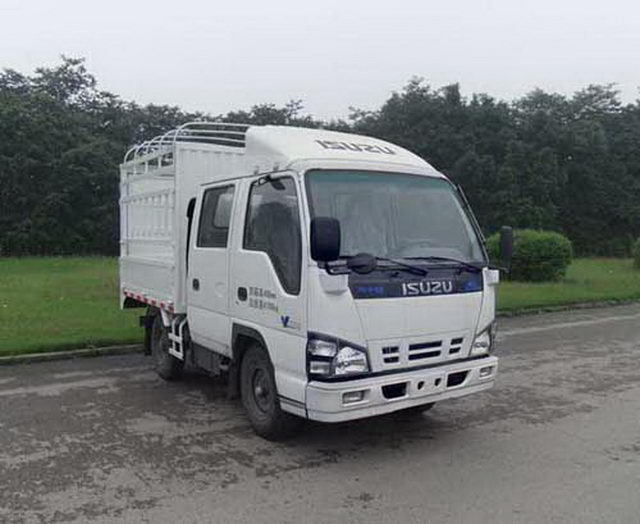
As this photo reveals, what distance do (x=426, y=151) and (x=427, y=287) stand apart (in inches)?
1797

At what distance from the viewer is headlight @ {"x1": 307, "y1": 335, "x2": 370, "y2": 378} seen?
16.4ft

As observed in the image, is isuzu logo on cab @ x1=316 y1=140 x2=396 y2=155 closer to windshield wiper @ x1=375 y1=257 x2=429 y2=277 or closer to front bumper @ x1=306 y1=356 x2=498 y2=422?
windshield wiper @ x1=375 y1=257 x2=429 y2=277

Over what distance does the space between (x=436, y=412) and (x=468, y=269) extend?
1.84 metres

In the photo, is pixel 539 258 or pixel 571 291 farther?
pixel 539 258

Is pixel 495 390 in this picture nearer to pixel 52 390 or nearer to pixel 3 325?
pixel 52 390

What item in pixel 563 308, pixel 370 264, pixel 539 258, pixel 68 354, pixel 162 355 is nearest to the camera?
pixel 370 264

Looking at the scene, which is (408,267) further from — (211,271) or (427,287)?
(211,271)

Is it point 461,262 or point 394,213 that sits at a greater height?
point 394,213

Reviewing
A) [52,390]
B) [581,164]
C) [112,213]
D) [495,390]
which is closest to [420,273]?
[495,390]

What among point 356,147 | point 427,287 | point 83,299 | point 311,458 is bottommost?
point 311,458

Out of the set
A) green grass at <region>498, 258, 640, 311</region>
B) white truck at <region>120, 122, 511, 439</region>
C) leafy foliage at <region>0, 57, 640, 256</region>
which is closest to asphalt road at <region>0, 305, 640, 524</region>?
white truck at <region>120, 122, 511, 439</region>

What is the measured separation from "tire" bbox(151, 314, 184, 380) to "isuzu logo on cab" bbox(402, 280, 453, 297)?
352 cm

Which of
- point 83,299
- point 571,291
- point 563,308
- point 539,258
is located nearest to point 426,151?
point 539,258

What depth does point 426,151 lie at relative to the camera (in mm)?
49656
